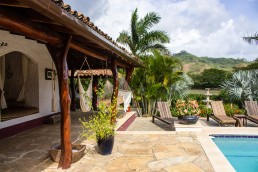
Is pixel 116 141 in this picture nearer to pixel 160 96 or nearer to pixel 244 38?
pixel 160 96

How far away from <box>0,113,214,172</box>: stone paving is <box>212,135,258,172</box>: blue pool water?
105cm

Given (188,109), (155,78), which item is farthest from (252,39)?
(188,109)

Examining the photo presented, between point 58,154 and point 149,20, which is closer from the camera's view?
point 58,154

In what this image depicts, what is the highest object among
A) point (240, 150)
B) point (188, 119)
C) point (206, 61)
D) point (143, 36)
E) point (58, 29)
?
point (206, 61)

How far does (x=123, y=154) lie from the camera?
17.4ft

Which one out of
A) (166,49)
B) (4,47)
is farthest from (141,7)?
(4,47)

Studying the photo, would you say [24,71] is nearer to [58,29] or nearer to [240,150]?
[58,29]

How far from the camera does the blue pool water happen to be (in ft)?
19.7

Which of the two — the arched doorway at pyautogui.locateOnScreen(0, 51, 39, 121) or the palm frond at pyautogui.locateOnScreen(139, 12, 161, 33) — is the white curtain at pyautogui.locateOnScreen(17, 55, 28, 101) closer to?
the arched doorway at pyautogui.locateOnScreen(0, 51, 39, 121)

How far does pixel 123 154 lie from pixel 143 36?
43.3 ft

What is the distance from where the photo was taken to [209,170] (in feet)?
14.4

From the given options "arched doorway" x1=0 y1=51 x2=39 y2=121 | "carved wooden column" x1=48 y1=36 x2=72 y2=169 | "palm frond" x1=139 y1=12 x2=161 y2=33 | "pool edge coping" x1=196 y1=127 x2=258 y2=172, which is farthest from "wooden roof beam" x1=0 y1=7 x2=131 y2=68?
"palm frond" x1=139 y1=12 x2=161 y2=33

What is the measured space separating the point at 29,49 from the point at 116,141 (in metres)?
4.43

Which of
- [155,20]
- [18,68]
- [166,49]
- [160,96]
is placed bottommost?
[160,96]
